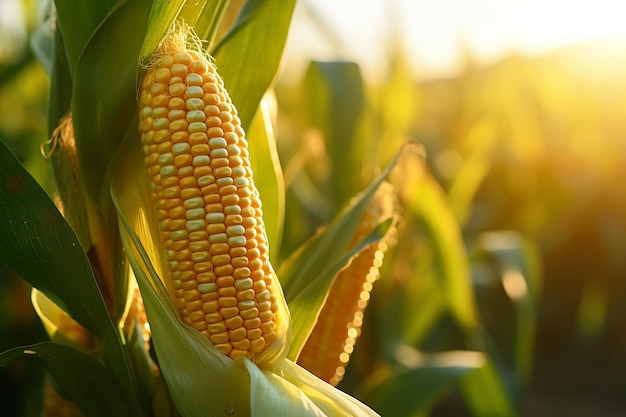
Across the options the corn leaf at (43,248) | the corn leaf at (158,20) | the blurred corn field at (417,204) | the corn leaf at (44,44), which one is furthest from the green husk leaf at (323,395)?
the corn leaf at (44,44)

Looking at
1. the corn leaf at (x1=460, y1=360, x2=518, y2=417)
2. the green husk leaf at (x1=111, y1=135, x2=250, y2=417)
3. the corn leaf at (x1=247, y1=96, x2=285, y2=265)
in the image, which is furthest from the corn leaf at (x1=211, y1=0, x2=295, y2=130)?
the corn leaf at (x1=460, y1=360, x2=518, y2=417)

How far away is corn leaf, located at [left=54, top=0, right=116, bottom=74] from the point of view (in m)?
1.22

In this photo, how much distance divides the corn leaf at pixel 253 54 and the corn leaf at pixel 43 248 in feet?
1.42

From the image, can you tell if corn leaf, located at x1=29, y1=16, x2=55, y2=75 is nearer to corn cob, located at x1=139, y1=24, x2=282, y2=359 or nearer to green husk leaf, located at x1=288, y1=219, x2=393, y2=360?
corn cob, located at x1=139, y1=24, x2=282, y2=359

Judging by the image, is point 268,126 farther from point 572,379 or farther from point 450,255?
point 572,379

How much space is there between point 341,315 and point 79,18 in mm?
762

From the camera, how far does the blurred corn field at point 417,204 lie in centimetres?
144

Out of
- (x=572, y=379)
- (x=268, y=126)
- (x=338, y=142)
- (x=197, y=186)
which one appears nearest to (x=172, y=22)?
(x=197, y=186)

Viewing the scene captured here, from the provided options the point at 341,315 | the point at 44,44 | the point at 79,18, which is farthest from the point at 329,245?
the point at 44,44

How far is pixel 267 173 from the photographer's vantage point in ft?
5.27

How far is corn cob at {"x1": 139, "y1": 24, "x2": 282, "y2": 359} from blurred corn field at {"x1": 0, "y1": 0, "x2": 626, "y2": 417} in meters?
0.10

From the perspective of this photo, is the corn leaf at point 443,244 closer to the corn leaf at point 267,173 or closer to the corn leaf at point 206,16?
the corn leaf at point 267,173

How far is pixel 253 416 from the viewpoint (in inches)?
40.5

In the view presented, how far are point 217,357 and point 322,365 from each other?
1.44 ft
